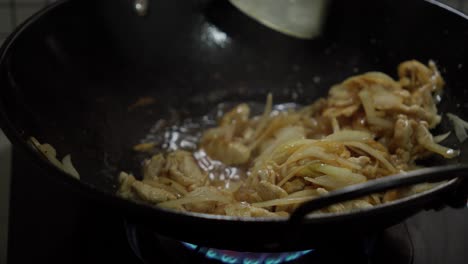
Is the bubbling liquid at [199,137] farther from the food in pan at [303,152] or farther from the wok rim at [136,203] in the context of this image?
the wok rim at [136,203]

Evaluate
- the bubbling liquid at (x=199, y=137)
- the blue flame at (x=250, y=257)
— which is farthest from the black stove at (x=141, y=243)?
the bubbling liquid at (x=199, y=137)

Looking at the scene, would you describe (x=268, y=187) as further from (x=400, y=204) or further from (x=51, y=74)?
(x=51, y=74)

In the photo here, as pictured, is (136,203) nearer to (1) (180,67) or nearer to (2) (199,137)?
(2) (199,137)

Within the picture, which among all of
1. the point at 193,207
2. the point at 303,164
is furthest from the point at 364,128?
the point at 193,207

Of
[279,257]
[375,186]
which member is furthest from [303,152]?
[375,186]

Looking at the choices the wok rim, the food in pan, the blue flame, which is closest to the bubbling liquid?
the food in pan

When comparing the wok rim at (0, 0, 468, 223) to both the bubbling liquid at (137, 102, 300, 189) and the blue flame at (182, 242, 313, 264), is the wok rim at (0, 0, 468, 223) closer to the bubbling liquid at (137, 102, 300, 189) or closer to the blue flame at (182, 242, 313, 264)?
the blue flame at (182, 242, 313, 264)
